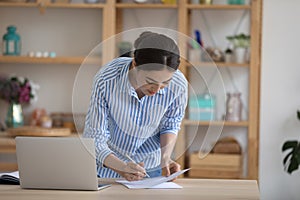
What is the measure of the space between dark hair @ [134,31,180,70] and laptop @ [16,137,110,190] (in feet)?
1.11

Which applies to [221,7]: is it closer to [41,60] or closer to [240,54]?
[240,54]

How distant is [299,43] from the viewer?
16.8ft

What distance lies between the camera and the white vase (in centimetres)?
494

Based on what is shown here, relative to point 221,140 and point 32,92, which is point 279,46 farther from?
point 32,92

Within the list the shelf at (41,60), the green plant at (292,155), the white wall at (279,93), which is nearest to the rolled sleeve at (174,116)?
the green plant at (292,155)

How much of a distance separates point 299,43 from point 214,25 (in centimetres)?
66

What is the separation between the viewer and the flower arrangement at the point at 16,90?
5.08 metres

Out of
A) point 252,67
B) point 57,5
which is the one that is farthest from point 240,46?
point 57,5

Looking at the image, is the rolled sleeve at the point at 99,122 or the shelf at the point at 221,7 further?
the shelf at the point at 221,7

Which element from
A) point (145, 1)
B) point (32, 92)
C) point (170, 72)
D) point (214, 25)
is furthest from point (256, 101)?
point (170, 72)

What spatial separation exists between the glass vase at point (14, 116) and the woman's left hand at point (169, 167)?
2762 millimetres

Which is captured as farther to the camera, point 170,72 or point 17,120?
point 17,120

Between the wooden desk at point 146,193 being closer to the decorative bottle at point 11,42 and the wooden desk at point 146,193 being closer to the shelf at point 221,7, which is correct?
the shelf at point 221,7

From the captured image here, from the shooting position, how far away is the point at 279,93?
5.13 m
